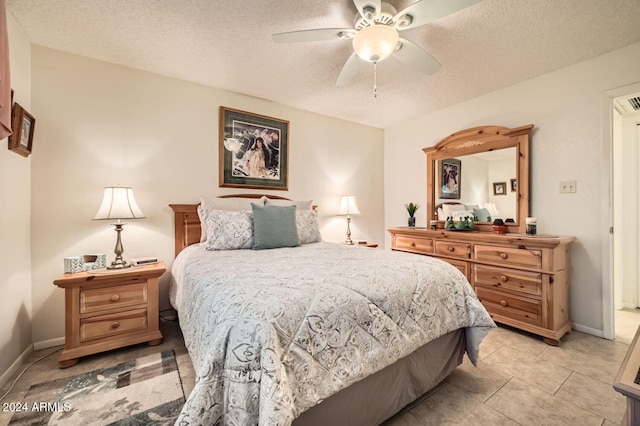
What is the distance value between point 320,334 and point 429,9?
5.82 feet

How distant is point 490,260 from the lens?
102 inches

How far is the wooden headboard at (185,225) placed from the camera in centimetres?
266

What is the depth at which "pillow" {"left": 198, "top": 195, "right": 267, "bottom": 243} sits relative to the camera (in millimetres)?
2551

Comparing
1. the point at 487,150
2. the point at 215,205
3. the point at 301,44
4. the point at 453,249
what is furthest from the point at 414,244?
the point at 301,44

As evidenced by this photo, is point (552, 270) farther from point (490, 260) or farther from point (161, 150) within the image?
point (161, 150)

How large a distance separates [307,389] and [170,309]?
2.26 m

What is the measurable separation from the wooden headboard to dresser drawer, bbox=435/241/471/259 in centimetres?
264

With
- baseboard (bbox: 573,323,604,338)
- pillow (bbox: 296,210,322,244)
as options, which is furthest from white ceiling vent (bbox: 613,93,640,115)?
pillow (bbox: 296,210,322,244)

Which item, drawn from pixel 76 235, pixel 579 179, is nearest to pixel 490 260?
pixel 579 179

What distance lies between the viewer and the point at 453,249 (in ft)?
9.52

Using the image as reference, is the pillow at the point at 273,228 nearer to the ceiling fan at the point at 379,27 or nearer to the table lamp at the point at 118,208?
the table lamp at the point at 118,208

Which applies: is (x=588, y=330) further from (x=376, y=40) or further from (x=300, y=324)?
(x=376, y=40)

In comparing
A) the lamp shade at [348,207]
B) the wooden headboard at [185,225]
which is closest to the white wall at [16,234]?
the wooden headboard at [185,225]

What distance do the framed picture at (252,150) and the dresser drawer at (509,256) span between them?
90.1 inches
